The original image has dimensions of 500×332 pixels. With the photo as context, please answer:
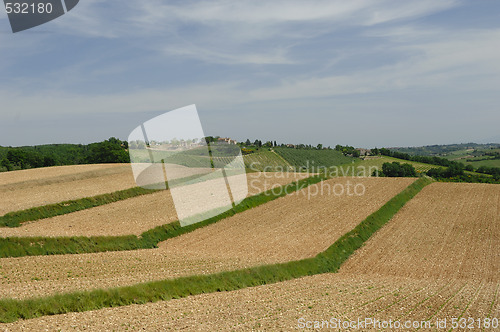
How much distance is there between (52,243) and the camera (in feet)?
69.0

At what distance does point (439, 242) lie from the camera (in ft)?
90.5

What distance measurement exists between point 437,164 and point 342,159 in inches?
1094

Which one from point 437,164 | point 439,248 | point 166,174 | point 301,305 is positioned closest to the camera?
point 301,305

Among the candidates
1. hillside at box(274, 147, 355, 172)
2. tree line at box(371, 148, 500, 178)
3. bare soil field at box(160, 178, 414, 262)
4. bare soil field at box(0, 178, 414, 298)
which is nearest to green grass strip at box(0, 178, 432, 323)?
bare soil field at box(0, 178, 414, 298)

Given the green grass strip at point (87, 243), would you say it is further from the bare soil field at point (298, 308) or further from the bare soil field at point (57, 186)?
the bare soil field at point (298, 308)

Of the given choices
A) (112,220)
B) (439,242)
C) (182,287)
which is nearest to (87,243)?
(112,220)

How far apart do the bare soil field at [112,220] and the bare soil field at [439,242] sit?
48.9ft

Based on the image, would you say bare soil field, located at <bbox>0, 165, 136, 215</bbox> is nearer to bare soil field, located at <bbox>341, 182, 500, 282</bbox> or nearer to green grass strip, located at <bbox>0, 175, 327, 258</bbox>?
green grass strip, located at <bbox>0, 175, 327, 258</bbox>

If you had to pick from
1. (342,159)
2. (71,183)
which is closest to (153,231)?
(71,183)

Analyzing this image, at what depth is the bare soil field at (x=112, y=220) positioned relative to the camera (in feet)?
78.8

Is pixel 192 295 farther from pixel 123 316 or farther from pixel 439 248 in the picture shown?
pixel 439 248

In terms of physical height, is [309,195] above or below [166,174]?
below

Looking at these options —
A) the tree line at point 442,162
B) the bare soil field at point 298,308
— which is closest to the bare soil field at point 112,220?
the bare soil field at point 298,308

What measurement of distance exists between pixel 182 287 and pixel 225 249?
28.1ft
